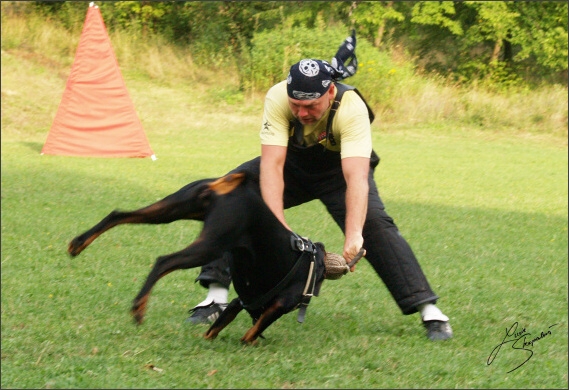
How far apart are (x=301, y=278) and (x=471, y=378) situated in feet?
3.66

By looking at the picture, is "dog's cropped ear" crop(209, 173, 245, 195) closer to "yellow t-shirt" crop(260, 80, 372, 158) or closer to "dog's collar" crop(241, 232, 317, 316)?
"dog's collar" crop(241, 232, 317, 316)

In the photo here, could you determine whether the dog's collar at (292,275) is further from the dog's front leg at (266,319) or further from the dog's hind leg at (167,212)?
the dog's hind leg at (167,212)

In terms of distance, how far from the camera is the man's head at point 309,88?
5062mm

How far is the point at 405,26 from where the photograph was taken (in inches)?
1252

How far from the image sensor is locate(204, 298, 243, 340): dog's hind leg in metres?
5.20

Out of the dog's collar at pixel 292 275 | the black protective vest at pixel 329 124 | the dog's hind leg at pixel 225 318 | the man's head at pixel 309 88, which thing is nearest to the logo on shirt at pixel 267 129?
the black protective vest at pixel 329 124

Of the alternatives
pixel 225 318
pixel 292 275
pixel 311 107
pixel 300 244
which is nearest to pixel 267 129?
pixel 311 107

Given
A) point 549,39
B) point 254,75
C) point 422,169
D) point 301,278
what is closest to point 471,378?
point 301,278

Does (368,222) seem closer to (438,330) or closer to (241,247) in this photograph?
(438,330)

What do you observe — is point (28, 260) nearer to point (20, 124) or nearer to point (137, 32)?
point (20, 124)

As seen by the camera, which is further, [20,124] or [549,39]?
[549,39]

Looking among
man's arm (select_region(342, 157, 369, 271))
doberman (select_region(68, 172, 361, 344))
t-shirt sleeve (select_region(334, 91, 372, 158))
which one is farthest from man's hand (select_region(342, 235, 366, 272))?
t-shirt sleeve (select_region(334, 91, 372, 158))

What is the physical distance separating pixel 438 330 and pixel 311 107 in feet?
5.66

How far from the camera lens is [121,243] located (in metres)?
8.88
